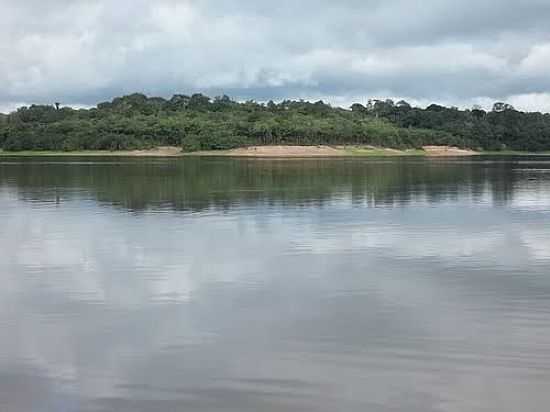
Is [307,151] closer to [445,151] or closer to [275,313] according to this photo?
[445,151]

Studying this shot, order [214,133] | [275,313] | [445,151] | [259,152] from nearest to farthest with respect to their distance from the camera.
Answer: [275,313], [259,152], [214,133], [445,151]

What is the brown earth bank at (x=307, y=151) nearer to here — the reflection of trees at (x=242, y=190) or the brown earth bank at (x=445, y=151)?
the brown earth bank at (x=445, y=151)

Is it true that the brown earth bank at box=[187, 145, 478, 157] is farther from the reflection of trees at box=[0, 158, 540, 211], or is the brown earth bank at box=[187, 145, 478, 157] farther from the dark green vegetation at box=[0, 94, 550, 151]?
the reflection of trees at box=[0, 158, 540, 211]

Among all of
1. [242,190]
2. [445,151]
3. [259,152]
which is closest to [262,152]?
[259,152]

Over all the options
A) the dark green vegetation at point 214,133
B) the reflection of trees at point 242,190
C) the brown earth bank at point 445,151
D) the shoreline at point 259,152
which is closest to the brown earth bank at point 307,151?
the shoreline at point 259,152

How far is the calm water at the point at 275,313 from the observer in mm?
9609

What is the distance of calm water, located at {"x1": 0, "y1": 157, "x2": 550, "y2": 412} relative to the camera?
9.61 meters

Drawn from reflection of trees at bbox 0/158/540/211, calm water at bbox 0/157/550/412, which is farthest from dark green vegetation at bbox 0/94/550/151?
calm water at bbox 0/157/550/412

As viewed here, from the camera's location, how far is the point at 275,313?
13.6 meters

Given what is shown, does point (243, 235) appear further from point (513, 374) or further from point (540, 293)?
point (513, 374)

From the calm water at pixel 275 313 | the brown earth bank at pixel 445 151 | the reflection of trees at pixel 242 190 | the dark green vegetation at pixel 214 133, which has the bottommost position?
the calm water at pixel 275 313

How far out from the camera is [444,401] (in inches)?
362

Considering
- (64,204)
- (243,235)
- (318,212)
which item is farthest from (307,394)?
(64,204)

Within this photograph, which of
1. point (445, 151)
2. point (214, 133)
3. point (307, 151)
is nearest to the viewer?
point (307, 151)
